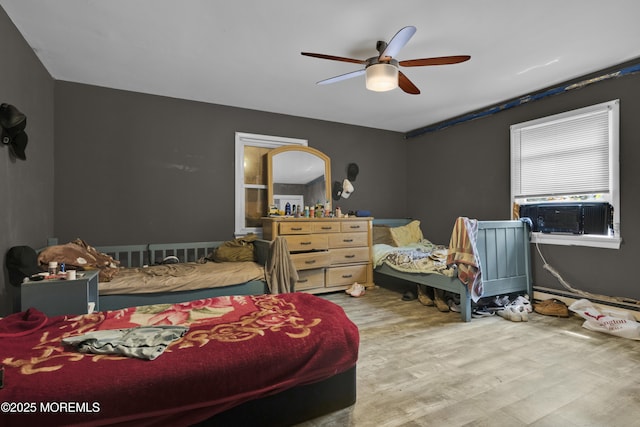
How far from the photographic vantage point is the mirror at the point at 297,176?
4508 millimetres

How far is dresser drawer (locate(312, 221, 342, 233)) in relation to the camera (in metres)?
4.24

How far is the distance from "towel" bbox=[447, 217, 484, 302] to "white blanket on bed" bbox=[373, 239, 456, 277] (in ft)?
0.43

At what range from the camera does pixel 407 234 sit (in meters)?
5.15

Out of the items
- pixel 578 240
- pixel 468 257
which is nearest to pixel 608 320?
pixel 578 240

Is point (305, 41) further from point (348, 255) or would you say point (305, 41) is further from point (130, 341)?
point (348, 255)

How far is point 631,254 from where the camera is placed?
3076 mm

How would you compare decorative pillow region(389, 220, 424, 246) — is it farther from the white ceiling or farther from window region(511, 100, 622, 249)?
the white ceiling

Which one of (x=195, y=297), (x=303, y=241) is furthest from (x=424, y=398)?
(x=303, y=241)

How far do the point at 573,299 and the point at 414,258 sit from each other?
1677 millimetres

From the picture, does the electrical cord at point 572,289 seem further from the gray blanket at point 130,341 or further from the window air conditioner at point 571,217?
the gray blanket at point 130,341

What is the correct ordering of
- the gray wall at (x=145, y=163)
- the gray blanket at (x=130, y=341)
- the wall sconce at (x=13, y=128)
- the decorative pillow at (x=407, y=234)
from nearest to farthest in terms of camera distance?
the gray blanket at (x=130, y=341) < the wall sconce at (x=13, y=128) < the gray wall at (x=145, y=163) < the decorative pillow at (x=407, y=234)

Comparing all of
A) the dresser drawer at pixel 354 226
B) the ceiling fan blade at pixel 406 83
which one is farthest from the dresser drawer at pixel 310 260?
the ceiling fan blade at pixel 406 83

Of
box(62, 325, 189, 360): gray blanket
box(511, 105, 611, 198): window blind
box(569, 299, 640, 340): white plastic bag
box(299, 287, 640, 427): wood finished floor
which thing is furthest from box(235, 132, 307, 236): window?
box(569, 299, 640, 340): white plastic bag

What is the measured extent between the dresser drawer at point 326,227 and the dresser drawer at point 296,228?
2.9 inches
